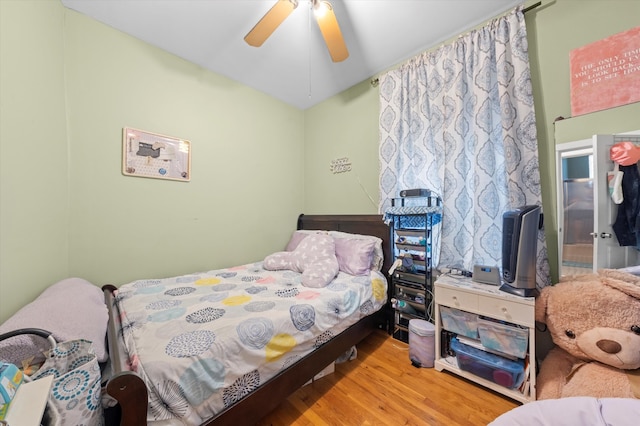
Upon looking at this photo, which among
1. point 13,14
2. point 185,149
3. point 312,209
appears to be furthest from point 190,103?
point 312,209

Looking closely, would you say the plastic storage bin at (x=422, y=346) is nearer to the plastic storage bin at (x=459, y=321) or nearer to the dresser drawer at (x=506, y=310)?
the plastic storage bin at (x=459, y=321)

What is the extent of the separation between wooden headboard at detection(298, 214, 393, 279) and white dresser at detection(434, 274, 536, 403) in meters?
0.59

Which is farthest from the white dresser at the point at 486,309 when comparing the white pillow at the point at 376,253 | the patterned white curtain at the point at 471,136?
the white pillow at the point at 376,253

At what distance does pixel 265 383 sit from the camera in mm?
1158

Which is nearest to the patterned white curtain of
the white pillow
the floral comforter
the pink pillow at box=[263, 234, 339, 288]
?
the white pillow

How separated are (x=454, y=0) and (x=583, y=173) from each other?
1.48 metres

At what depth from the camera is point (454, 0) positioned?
164 centimetres

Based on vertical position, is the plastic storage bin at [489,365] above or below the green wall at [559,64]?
below

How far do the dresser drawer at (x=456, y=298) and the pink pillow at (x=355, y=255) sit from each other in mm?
606

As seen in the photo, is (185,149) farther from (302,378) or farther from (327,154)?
(302,378)

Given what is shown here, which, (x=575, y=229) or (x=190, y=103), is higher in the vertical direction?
(x=190, y=103)

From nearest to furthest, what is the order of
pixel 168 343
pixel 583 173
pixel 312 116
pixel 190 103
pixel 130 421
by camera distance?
1. pixel 130 421
2. pixel 168 343
3. pixel 583 173
4. pixel 190 103
5. pixel 312 116

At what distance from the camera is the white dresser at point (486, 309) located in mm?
1326

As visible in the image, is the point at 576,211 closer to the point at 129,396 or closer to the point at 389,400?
the point at 389,400
